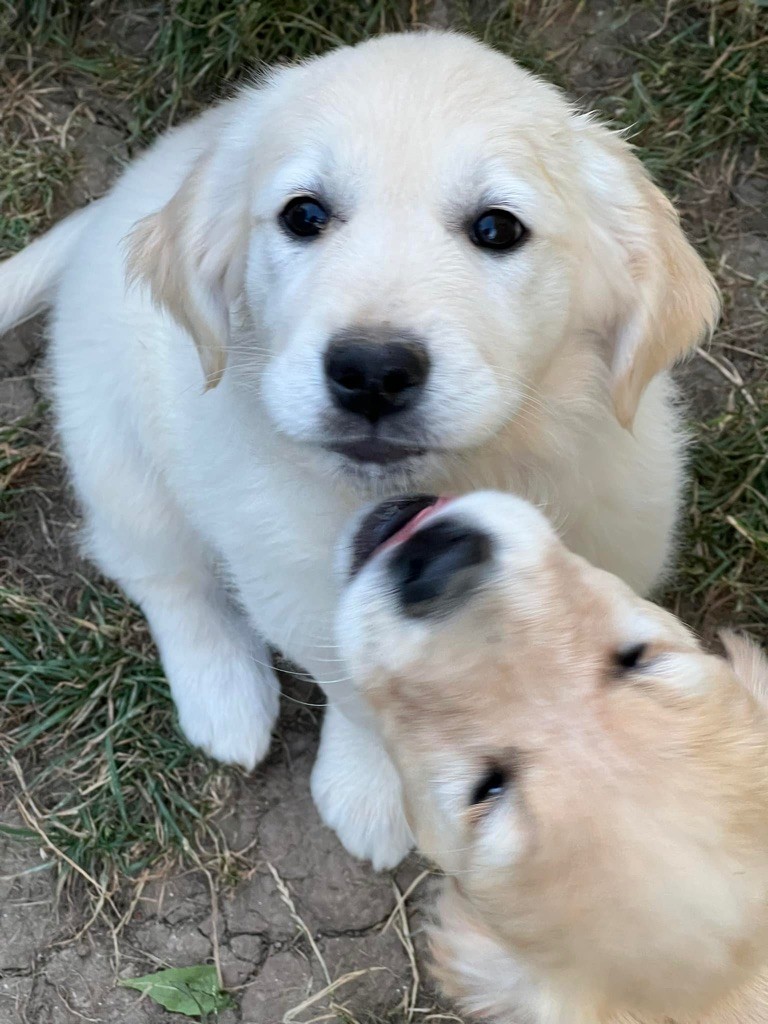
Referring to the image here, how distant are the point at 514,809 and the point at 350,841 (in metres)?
1.49

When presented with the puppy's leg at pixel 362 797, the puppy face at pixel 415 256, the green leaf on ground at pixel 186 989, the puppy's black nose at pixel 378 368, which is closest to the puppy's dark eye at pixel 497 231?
the puppy face at pixel 415 256

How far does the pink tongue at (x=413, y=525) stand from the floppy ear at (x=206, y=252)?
0.57 meters

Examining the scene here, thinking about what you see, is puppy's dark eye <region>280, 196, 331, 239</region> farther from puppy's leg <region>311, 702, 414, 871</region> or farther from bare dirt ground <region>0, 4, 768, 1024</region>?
bare dirt ground <region>0, 4, 768, 1024</region>

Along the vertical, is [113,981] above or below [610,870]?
below

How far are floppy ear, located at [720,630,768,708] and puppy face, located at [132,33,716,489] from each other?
585mm

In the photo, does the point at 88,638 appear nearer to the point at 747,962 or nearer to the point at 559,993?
the point at 559,993

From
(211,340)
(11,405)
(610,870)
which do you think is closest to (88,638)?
(11,405)

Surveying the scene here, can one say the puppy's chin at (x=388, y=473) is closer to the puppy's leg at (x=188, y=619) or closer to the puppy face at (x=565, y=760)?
the puppy face at (x=565, y=760)

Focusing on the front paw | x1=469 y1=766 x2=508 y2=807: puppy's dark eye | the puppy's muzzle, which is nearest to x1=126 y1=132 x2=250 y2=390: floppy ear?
the puppy's muzzle

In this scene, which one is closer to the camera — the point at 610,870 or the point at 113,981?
the point at 610,870

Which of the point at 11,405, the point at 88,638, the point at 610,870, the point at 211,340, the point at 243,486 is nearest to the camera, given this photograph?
the point at 610,870

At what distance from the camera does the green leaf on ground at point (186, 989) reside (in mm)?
2850

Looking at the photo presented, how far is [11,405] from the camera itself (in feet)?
11.2

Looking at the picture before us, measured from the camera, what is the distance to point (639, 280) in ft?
6.59
